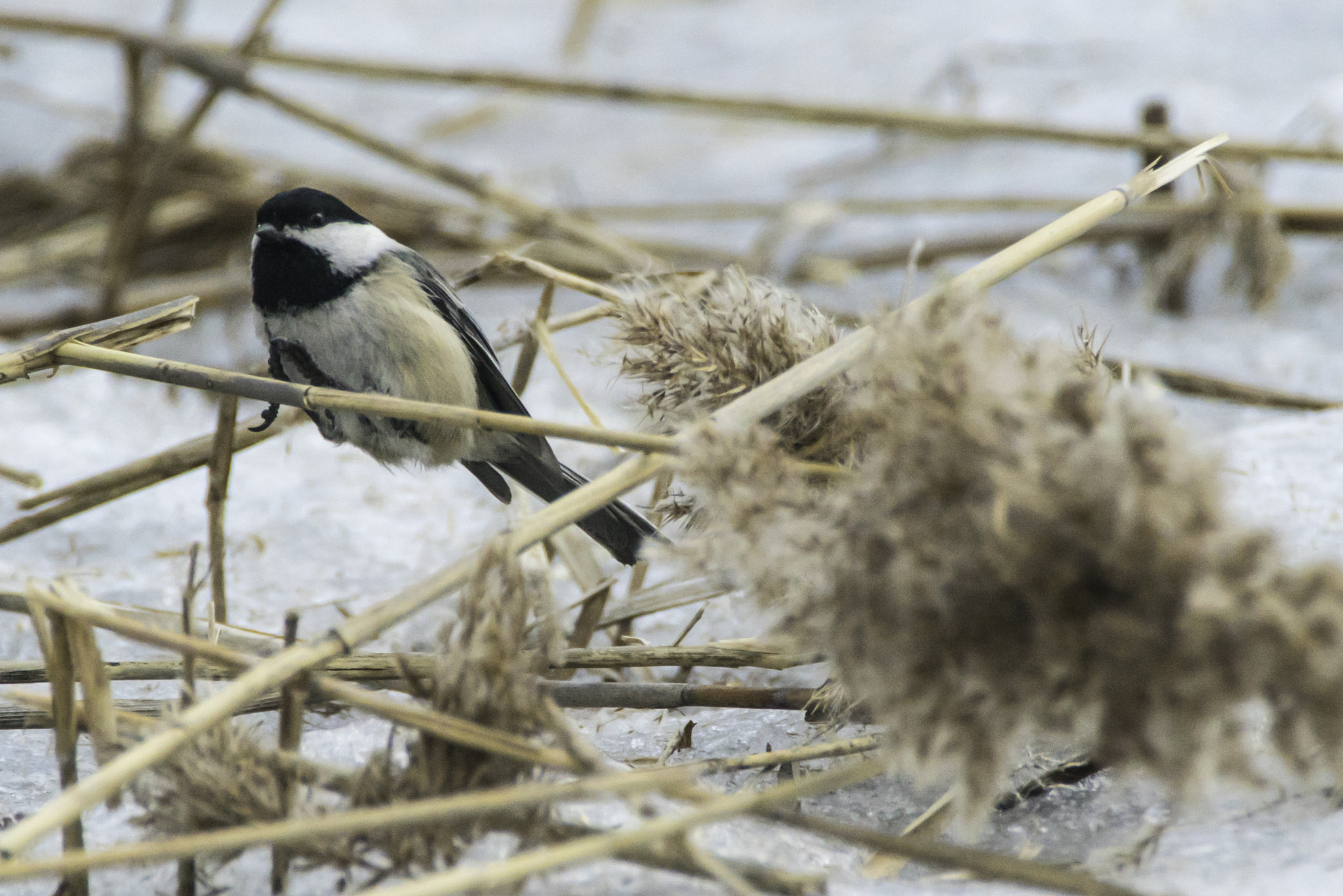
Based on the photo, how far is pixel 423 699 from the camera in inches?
39.7

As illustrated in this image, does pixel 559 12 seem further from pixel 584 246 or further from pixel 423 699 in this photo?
pixel 423 699

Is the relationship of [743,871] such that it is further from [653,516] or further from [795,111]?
[795,111]

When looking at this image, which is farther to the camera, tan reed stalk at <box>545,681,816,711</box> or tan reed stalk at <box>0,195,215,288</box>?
tan reed stalk at <box>0,195,215,288</box>

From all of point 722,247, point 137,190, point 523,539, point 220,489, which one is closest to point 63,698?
point 523,539

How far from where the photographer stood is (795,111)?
303cm

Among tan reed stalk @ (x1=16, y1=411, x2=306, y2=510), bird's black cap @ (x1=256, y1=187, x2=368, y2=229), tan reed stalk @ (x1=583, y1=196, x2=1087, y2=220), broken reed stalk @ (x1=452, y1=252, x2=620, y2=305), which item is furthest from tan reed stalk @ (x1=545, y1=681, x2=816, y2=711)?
tan reed stalk @ (x1=583, y1=196, x2=1087, y2=220)

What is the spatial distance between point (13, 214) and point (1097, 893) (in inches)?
169

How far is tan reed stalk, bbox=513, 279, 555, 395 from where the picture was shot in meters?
1.76

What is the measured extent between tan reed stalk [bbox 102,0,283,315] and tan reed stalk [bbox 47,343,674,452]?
6.10 feet

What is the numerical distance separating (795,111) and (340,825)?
101 inches

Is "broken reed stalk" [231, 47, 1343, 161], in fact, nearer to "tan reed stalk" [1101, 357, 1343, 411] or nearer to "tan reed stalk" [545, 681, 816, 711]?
"tan reed stalk" [1101, 357, 1343, 411]

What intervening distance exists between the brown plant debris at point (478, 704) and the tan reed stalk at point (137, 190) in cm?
240

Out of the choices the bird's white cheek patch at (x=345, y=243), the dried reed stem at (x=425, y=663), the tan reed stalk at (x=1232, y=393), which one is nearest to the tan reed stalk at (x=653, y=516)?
the dried reed stem at (x=425, y=663)

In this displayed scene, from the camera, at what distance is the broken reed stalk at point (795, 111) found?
9.46 feet
